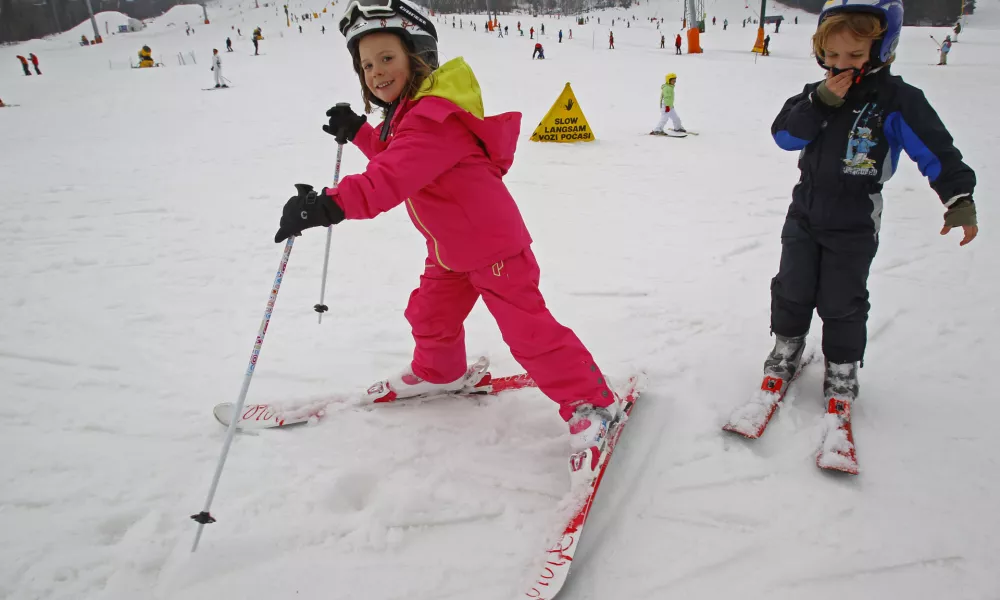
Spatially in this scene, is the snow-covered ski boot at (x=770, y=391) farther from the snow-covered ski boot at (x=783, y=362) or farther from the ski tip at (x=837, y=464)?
the ski tip at (x=837, y=464)

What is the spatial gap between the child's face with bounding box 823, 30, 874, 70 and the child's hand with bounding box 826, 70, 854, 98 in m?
0.05

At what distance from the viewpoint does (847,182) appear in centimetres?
223

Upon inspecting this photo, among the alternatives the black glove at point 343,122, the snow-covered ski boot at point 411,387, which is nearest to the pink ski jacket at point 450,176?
the black glove at point 343,122

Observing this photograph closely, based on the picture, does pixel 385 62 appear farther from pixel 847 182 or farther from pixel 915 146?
pixel 915 146

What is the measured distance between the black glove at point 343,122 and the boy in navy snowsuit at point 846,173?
6.71 ft

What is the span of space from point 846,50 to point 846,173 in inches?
19.7

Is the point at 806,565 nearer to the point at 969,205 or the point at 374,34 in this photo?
the point at 969,205

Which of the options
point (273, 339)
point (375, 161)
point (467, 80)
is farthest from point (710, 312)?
point (273, 339)

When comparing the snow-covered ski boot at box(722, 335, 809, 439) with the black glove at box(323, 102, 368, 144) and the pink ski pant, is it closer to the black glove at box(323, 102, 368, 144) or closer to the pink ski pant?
the pink ski pant

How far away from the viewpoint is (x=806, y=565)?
6.10ft

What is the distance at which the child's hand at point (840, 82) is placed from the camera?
6.62 ft

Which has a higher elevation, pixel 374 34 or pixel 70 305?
pixel 374 34

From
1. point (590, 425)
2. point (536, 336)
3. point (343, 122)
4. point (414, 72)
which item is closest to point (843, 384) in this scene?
point (590, 425)

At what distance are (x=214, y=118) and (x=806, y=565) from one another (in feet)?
46.6
